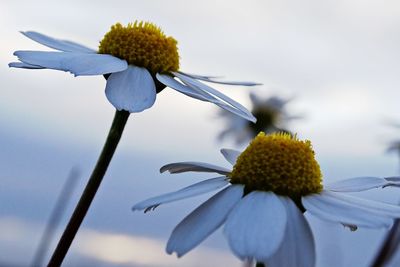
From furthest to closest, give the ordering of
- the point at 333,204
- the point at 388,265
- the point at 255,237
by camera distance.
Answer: the point at 388,265 → the point at 333,204 → the point at 255,237

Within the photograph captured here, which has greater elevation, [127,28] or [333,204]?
[127,28]

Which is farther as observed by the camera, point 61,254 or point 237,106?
point 237,106

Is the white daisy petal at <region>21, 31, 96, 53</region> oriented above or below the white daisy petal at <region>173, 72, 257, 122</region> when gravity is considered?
above

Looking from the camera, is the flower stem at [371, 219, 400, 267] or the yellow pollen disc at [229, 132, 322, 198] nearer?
the yellow pollen disc at [229, 132, 322, 198]

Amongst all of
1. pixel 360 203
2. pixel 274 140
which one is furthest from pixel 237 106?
pixel 360 203

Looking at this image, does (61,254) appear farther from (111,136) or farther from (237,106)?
(237,106)

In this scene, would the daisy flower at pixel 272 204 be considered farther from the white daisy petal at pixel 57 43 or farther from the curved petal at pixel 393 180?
the white daisy petal at pixel 57 43

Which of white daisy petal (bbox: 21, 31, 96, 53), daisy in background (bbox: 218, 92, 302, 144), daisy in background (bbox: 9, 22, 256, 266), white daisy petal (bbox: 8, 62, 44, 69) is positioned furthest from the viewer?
daisy in background (bbox: 218, 92, 302, 144)

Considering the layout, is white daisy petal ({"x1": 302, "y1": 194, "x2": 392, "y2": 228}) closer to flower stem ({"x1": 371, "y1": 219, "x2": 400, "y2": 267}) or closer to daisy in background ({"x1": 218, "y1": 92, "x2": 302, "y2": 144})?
flower stem ({"x1": 371, "y1": 219, "x2": 400, "y2": 267})

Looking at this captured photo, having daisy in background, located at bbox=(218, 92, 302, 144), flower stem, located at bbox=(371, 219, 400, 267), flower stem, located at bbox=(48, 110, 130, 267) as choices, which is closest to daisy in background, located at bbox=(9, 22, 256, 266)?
flower stem, located at bbox=(48, 110, 130, 267)
